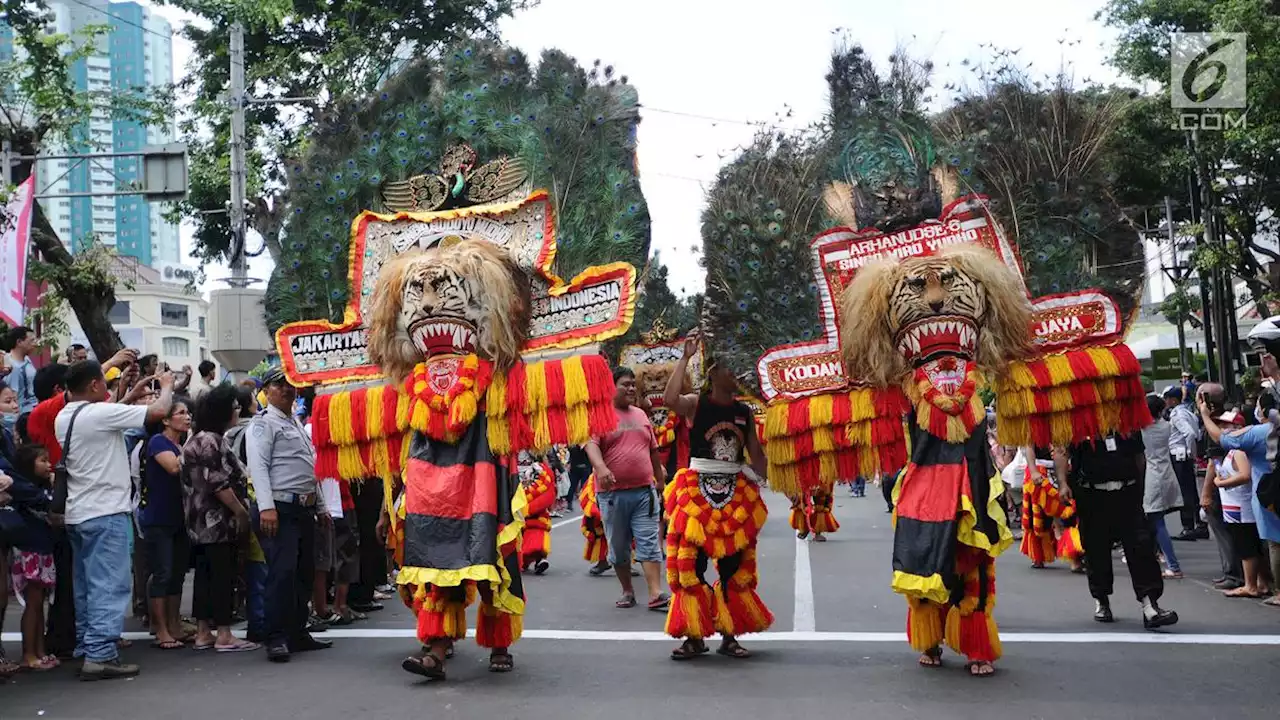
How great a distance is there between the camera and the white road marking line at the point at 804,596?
326 inches

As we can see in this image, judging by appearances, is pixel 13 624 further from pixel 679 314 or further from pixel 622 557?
pixel 679 314

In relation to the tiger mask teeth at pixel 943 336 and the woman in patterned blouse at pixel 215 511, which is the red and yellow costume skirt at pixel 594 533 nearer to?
the woman in patterned blouse at pixel 215 511

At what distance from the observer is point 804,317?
295 inches

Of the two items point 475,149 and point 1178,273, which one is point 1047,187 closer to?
point 475,149

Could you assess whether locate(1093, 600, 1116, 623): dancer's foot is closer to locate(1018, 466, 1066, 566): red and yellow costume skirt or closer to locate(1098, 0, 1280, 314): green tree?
locate(1018, 466, 1066, 566): red and yellow costume skirt

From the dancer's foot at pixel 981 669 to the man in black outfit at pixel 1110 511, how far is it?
6.17 feet

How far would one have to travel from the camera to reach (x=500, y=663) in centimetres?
686

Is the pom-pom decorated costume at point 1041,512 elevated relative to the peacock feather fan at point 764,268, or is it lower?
lower

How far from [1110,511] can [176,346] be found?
70019 mm

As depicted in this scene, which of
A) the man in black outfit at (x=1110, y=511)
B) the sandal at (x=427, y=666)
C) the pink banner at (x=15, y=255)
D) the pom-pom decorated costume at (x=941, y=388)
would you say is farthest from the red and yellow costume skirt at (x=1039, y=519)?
the pink banner at (x=15, y=255)

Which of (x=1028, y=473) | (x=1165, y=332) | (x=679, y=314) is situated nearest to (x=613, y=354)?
(x=679, y=314)

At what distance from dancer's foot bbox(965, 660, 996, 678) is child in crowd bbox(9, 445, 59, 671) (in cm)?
506

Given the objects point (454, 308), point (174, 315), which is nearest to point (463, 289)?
point (454, 308)

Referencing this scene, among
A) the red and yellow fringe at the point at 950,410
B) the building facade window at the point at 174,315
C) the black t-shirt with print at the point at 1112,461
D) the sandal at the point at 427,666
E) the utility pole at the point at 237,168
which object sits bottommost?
the sandal at the point at 427,666
